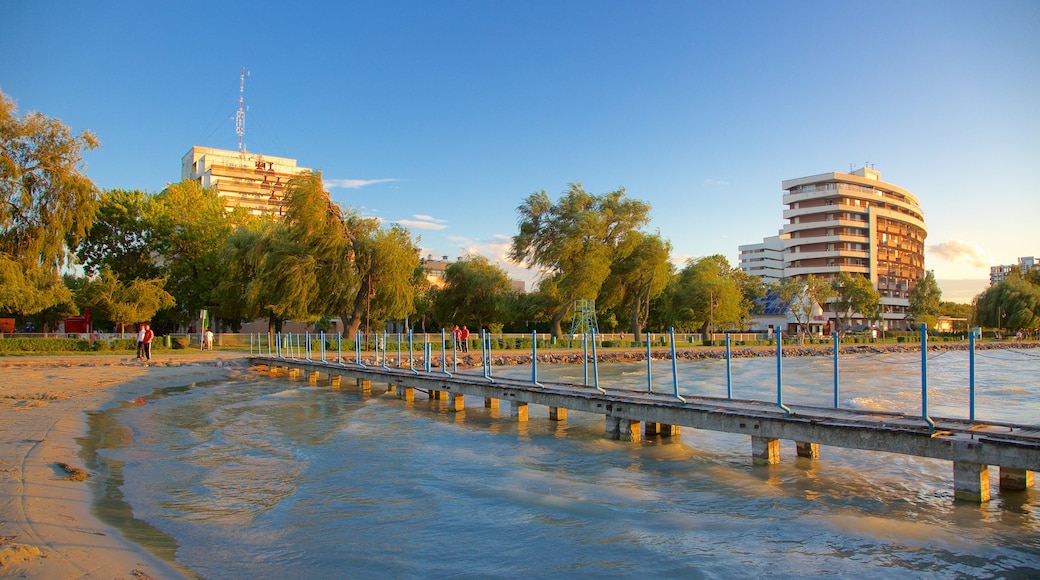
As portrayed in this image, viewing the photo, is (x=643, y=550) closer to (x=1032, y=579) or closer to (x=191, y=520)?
(x=1032, y=579)

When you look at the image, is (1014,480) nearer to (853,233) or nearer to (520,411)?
(520,411)

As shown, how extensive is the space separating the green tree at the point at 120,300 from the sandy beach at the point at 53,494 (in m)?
17.6

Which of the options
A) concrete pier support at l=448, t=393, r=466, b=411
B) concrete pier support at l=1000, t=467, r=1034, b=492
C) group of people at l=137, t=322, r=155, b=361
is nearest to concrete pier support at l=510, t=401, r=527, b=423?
concrete pier support at l=448, t=393, r=466, b=411

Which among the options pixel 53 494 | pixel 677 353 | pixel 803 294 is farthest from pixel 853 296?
pixel 53 494

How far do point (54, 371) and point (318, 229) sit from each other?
47.8 feet

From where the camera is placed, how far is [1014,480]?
8625 millimetres

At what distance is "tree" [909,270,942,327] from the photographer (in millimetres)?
98125

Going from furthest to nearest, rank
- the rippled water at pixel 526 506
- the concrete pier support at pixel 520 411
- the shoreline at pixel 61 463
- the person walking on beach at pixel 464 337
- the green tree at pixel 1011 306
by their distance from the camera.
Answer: the green tree at pixel 1011 306 → the person walking on beach at pixel 464 337 → the concrete pier support at pixel 520 411 → the rippled water at pixel 526 506 → the shoreline at pixel 61 463

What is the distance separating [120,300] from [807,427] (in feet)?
128

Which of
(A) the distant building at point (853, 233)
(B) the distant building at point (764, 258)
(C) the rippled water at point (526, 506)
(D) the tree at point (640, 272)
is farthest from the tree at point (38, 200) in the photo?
(B) the distant building at point (764, 258)

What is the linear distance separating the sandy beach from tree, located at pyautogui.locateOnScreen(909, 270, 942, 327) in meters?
104

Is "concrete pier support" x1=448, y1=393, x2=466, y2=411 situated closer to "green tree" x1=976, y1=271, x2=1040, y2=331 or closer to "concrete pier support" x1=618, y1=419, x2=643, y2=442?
"concrete pier support" x1=618, y1=419, x2=643, y2=442

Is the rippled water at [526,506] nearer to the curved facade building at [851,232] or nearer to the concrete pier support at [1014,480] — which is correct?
the concrete pier support at [1014,480]

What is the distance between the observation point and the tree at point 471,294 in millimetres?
56875
